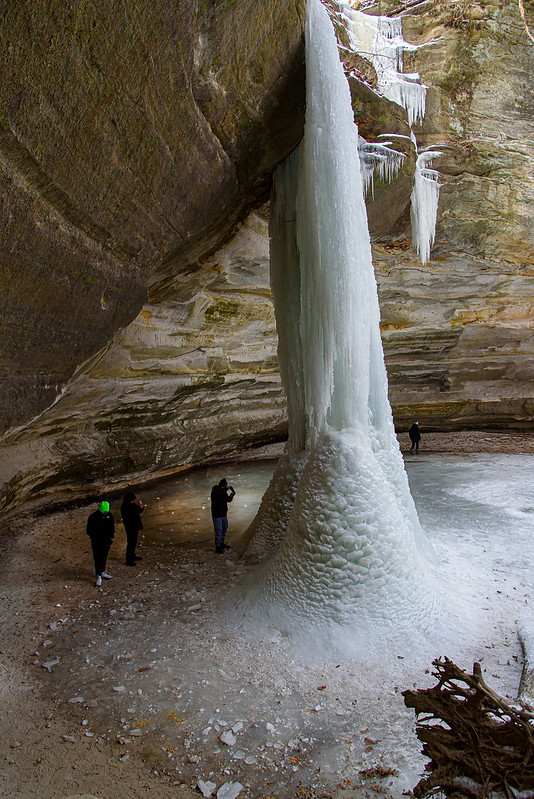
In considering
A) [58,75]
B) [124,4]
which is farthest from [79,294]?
[124,4]

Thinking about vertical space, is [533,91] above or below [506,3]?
below

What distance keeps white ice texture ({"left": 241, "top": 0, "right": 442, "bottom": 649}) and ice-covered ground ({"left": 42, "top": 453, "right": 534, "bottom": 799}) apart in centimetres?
35

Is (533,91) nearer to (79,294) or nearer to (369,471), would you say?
(369,471)

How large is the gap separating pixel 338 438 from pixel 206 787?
302cm

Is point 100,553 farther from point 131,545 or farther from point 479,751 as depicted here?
point 479,751

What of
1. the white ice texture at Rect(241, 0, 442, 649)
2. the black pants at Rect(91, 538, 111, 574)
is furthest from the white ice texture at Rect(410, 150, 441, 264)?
the black pants at Rect(91, 538, 111, 574)

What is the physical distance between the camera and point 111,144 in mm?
3727

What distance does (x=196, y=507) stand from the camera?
9133mm

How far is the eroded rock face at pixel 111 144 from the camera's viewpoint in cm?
311

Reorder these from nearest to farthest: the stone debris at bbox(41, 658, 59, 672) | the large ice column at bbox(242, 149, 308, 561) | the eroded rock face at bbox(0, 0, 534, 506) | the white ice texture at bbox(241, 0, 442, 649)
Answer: the stone debris at bbox(41, 658, 59, 672)
the white ice texture at bbox(241, 0, 442, 649)
the eroded rock face at bbox(0, 0, 534, 506)
the large ice column at bbox(242, 149, 308, 561)

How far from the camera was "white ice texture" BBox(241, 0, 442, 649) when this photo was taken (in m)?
4.62

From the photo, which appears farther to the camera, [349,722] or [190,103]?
[190,103]

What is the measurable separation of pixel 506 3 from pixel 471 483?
8.76 m

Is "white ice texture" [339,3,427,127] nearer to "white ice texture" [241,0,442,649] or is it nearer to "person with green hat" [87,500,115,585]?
"white ice texture" [241,0,442,649]
